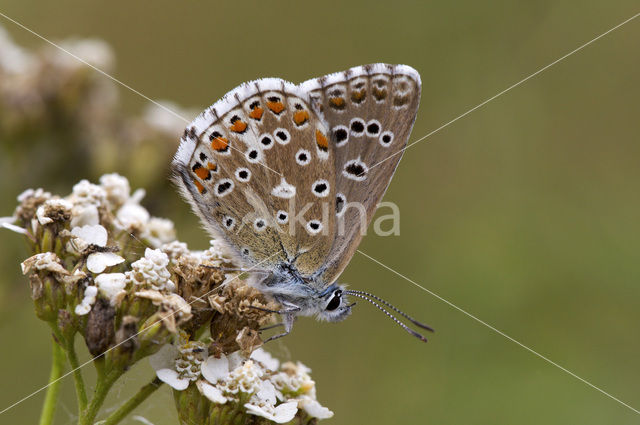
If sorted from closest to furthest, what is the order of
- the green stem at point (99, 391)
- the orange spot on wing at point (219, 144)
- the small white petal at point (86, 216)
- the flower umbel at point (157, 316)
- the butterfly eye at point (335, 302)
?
1. the green stem at point (99, 391)
2. the flower umbel at point (157, 316)
3. the small white petal at point (86, 216)
4. the orange spot on wing at point (219, 144)
5. the butterfly eye at point (335, 302)

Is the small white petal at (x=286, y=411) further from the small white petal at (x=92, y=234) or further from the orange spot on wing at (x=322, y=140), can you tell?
the orange spot on wing at (x=322, y=140)

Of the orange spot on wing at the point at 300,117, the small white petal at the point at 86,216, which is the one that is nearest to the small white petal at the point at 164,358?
the small white petal at the point at 86,216

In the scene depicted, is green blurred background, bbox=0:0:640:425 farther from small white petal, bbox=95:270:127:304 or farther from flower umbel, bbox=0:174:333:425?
small white petal, bbox=95:270:127:304

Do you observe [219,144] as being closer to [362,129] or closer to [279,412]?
[362,129]

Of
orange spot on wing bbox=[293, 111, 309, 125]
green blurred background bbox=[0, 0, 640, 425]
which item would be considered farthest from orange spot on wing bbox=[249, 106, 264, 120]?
green blurred background bbox=[0, 0, 640, 425]

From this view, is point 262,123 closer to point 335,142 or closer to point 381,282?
point 335,142

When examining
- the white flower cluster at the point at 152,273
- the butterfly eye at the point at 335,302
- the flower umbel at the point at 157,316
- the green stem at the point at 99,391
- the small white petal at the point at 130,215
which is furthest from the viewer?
the butterfly eye at the point at 335,302

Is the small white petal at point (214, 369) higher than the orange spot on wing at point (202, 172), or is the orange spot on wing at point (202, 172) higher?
the orange spot on wing at point (202, 172)

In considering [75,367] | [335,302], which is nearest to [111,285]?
[75,367]
